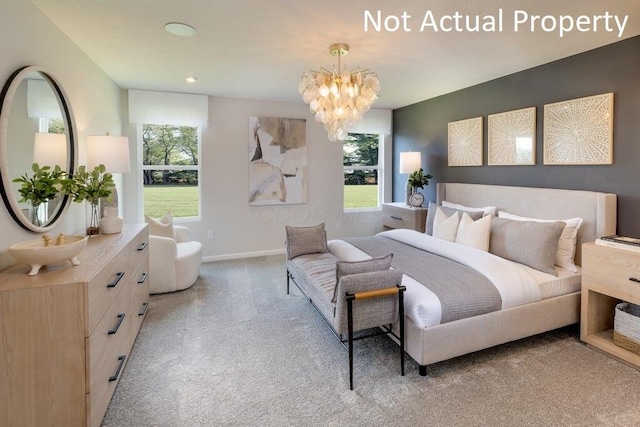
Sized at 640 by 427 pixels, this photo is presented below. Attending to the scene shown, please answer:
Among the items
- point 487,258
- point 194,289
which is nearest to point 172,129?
point 194,289

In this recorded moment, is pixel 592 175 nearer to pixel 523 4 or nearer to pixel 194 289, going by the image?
pixel 523 4

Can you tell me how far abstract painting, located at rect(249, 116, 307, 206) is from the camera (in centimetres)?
509

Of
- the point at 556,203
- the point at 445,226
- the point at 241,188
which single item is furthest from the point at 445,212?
the point at 241,188

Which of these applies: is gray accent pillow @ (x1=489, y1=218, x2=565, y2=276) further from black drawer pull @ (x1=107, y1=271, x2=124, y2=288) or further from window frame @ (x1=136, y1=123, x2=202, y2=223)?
window frame @ (x1=136, y1=123, x2=202, y2=223)

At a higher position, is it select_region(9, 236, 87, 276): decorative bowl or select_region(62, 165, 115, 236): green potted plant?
select_region(62, 165, 115, 236): green potted plant

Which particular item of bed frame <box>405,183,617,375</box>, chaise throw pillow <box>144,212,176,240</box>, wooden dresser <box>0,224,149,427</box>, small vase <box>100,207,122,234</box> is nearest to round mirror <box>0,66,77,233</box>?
small vase <box>100,207,122,234</box>

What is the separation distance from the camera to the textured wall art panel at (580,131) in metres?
2.88

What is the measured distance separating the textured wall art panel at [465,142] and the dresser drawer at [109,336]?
404 cm

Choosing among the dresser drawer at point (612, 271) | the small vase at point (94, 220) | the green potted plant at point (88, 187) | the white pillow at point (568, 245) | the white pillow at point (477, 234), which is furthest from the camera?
the white pillow at point (477, 234)

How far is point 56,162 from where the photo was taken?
2387mm

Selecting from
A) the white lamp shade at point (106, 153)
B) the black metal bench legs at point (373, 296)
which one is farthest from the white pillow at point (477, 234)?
the white lamp shade at point (106, 153)

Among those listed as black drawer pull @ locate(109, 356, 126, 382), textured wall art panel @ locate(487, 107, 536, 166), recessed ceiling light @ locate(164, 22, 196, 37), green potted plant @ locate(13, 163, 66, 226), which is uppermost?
recessed ceiling light @ locate(164, 22, 196, 37)

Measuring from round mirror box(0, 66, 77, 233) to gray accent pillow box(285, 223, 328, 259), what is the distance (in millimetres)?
1844

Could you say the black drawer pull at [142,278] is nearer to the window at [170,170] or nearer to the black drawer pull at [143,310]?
the black drawer pull at [143,310]
